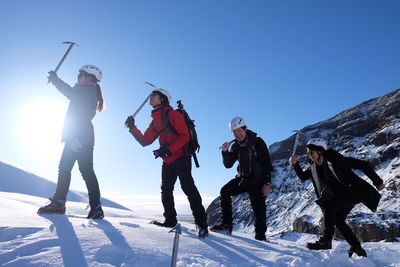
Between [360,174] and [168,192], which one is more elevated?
[360,174]

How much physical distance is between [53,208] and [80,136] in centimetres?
131

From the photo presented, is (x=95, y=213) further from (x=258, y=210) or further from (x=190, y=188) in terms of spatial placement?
(x=258, y=210)

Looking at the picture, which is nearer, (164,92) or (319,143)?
(319,143)

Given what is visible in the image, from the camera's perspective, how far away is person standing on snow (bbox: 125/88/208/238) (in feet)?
22.0

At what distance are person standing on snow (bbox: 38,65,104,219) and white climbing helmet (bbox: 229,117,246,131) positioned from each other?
8.82ft

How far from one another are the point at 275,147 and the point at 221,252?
70.3 metres

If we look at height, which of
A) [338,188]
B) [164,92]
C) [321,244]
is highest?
[164,92]

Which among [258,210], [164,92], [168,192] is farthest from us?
[258,210]

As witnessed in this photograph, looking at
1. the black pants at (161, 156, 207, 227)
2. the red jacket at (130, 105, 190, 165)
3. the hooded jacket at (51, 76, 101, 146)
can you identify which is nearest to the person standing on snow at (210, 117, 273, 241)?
the black pants at (161, 156, 207, 227)

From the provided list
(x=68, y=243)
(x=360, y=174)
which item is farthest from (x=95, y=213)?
(x=360, y=174)

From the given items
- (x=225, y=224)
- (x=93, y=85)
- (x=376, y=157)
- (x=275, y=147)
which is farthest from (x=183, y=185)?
(x=275, y=147)

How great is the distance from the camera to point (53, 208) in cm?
650

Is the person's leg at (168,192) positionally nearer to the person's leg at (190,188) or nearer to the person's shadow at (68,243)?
the person's leg at (190,188)

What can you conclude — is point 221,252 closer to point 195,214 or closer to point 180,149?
point 195,214
